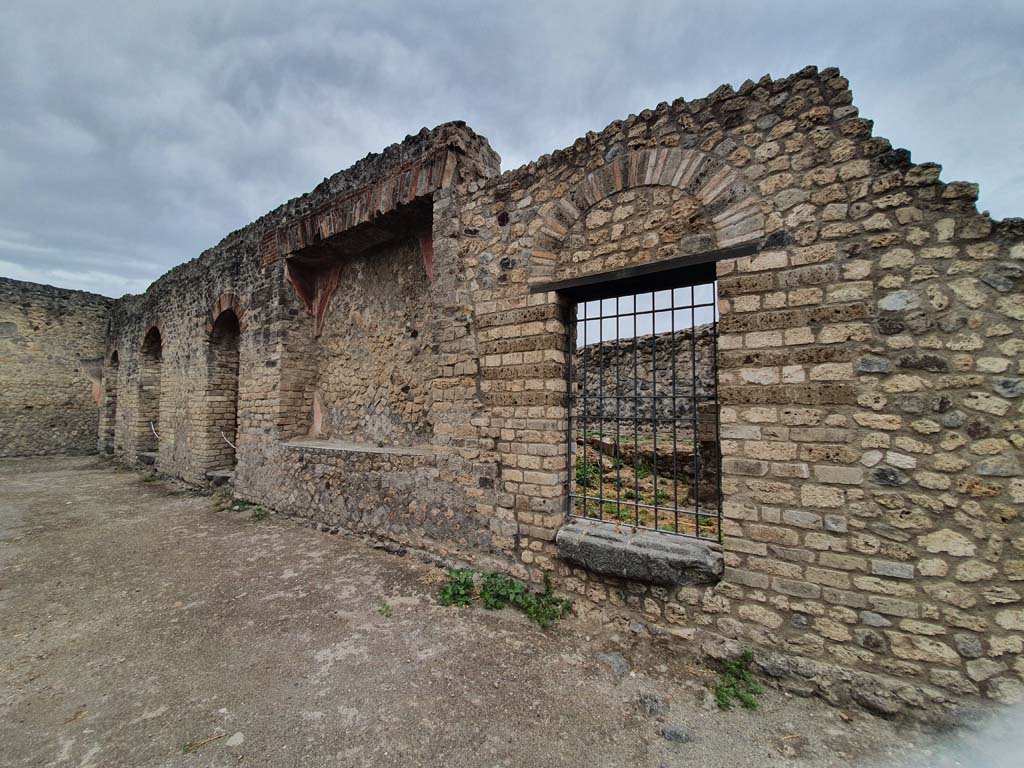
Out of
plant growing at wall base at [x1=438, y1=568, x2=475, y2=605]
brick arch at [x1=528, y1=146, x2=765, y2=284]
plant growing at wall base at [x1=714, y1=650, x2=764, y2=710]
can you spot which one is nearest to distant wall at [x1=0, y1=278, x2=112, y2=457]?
plant growing at wall base at [x1=438, y1=568, x2=475, y2=605]

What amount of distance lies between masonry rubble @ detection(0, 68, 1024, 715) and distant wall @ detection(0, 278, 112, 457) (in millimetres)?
12354

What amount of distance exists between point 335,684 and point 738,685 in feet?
7.27

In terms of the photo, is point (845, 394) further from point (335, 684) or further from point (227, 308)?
point (227, 308)

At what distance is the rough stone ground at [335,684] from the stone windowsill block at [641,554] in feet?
1.40

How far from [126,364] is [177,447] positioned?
431 centimetres

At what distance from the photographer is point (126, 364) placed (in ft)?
34.4

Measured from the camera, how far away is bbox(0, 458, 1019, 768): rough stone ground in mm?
1982

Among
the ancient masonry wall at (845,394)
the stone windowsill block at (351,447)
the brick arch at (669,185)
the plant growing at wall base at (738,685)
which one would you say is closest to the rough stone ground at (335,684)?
the plant growing at wall base at (738,685)

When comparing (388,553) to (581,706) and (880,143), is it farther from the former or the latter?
(880,143)

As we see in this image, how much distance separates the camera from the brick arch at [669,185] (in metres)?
2.67

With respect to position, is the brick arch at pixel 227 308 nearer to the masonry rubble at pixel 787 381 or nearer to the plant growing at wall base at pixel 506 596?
the masonry rubble at pixel 787 381

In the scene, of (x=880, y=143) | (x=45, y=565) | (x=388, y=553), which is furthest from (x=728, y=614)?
(x=45, y=565)

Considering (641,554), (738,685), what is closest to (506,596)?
(641,554)

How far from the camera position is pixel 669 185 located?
294 cm
